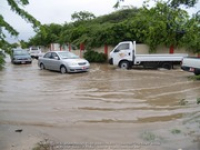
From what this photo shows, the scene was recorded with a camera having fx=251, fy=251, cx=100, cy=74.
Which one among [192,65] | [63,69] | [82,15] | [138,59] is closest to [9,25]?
[192,65]

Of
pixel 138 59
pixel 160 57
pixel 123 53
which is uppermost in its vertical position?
pixel 123 53

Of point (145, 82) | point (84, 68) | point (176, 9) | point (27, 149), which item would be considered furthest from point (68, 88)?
point (176, 9)

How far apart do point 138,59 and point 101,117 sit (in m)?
11.4

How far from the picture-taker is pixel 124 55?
1817 cm

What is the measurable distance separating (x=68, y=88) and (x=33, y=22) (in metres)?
7.23

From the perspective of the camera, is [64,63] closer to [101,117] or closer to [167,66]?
[167,66]

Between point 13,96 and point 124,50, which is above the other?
point 124,50

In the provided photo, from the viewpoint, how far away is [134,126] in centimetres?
616

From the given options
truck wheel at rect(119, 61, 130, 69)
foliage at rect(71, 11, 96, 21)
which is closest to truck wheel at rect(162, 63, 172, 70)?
truck wheel at rect(119, 61, 130, 69)

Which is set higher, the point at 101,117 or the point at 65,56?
the point at 65,56

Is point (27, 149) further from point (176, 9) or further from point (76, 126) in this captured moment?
point (176, 9)

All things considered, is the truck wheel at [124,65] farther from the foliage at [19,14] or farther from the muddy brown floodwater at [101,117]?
the foliage at [19,14]

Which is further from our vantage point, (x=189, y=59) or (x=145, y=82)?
(x=189, y=59)

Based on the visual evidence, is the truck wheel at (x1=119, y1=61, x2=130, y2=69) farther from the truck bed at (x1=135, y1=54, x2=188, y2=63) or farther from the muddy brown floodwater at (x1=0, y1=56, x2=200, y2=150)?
the muddy brown floodwater at (x1=0, y1=56, x2=200, y2=150)
